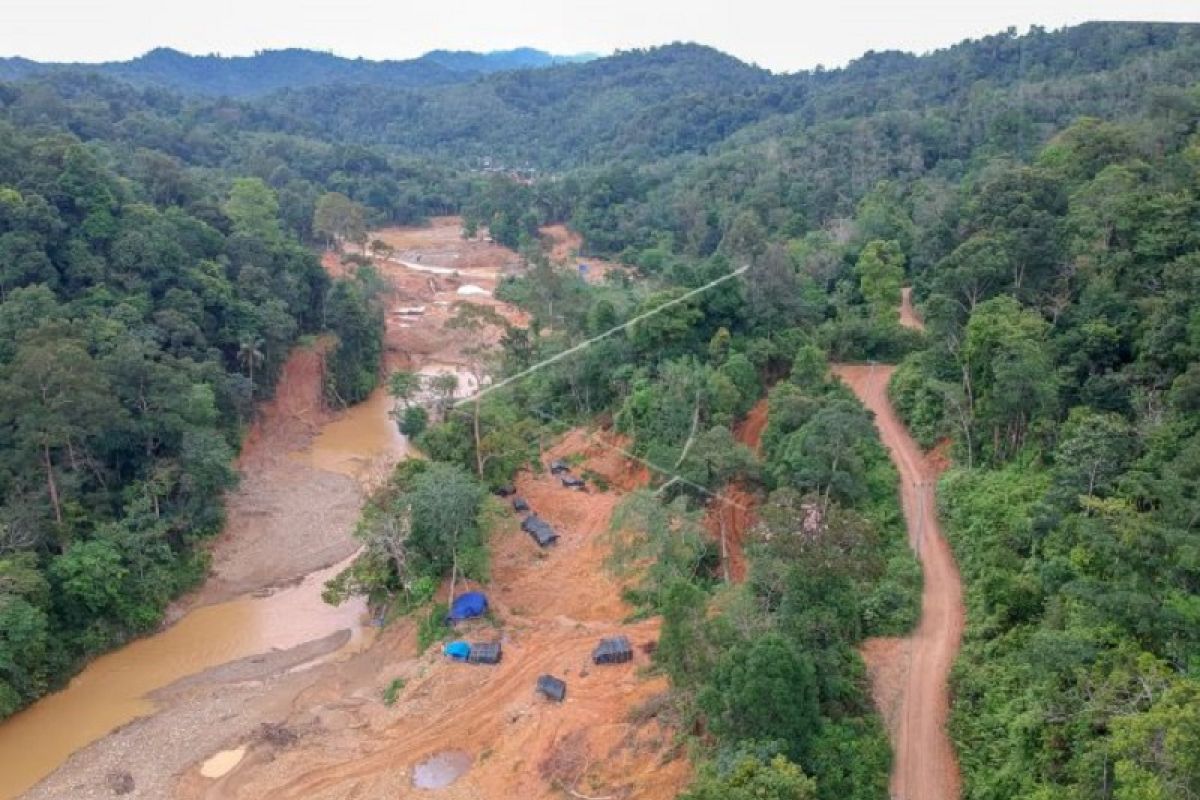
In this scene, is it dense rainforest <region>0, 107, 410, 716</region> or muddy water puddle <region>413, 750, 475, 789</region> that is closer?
muddy water puddle <region>413, 750, 475, 789</region>

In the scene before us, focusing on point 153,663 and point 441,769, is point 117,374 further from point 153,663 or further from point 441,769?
point 441,769

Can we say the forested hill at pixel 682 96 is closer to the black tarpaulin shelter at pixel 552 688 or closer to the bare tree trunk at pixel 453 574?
the bare tree trunk at pixel 453 574

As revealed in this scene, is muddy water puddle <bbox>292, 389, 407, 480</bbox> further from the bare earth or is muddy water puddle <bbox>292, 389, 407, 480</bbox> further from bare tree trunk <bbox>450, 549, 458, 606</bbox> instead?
bare tree trunk <bbox>450, 549, 458, 606</bbox>

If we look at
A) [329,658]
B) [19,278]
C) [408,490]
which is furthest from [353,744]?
[19,278]

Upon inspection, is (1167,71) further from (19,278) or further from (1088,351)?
(19,278)

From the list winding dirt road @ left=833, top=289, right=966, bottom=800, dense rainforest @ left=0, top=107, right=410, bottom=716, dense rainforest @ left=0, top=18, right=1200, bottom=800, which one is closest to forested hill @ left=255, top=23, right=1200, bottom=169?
dense rainforest @ left=0, top=18, right=1200, bottom=800
